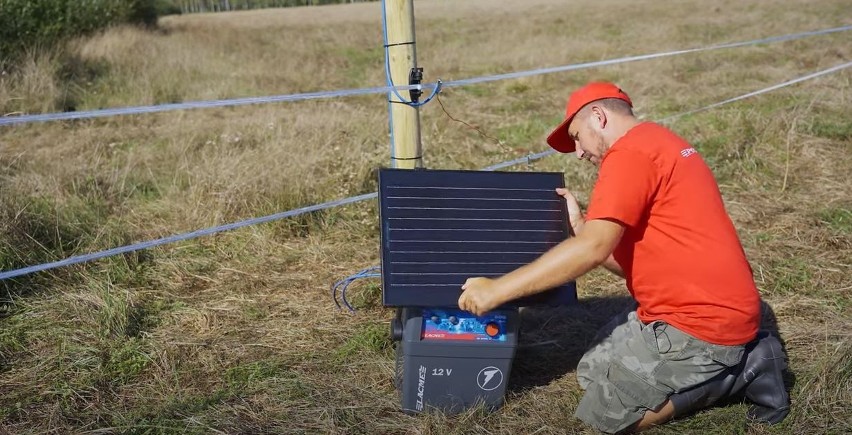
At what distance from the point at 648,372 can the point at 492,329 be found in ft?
2.19

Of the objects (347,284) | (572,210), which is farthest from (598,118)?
(347,284)

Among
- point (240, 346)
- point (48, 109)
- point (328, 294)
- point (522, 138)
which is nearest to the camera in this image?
point (240, 346)

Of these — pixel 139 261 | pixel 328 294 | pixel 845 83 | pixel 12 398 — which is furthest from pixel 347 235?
pixel 845 83

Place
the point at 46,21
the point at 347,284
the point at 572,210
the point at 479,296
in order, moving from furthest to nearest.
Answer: the point at 46,21
the point at 347,284
the point at 572,210
the point at 479,296

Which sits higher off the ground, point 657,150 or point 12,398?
point 657,150

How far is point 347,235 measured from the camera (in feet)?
15.9

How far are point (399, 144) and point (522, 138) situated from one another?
13.8 ft

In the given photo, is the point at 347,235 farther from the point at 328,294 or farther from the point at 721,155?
the point at 721,155

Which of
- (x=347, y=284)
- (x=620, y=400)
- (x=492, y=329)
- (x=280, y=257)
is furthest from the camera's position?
(x=280, y=257)

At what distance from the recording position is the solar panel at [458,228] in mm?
2711

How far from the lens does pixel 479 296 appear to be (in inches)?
103

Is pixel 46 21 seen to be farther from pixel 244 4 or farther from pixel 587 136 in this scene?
pixel 244 4

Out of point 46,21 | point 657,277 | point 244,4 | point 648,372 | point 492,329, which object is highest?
point 46,21

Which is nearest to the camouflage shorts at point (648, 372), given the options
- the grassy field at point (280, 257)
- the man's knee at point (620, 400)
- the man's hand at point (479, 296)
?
the man's knee at point (620, 400)
